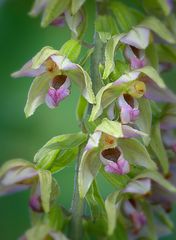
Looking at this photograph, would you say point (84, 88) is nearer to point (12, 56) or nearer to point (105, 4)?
point (105, 4)

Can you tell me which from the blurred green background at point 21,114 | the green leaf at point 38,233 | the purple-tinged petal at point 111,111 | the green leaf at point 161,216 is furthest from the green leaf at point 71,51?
the blurred green background at point 21,114

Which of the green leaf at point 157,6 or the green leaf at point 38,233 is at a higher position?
the green leaf at point 157,6

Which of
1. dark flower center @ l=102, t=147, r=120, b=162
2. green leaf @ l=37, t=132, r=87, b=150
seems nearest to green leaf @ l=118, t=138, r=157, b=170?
dark flower center @ l=102, t=147, r=120, b=162

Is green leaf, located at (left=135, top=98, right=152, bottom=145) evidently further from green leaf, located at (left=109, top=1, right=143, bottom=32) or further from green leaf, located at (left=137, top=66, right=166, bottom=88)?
green leaf, located at (left=109, top=1, right=143, bottom=32)

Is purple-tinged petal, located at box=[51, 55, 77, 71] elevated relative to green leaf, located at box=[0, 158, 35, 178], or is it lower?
elevated

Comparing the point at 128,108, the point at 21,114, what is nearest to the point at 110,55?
the point at 128,108

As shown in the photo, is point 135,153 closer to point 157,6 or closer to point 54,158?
point 54,158

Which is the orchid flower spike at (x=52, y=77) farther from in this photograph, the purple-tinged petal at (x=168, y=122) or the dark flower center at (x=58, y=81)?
the purple-tinged petal at (x=168, y=122)

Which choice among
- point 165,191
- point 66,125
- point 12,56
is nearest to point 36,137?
point 66,125
